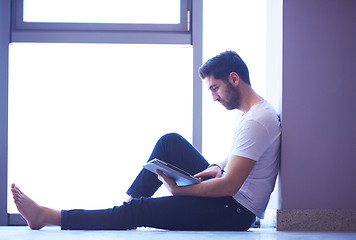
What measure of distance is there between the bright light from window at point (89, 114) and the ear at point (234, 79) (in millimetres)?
898

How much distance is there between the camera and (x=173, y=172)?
1.84m

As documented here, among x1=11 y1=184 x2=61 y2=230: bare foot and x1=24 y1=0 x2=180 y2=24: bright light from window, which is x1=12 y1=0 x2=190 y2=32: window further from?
x1=11 y1=184 x2=61 y2=230: bare foot

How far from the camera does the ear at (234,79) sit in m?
2.17

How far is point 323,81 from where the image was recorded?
2.14m

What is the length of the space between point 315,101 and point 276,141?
284 millimetres

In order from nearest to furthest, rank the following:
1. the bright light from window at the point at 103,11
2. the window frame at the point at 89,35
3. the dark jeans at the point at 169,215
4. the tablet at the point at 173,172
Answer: the tablet at the point at 173,172 → the dark jeans at the point at 169,215 → the window frame at the point at 89,35 → the bright light from window at the point at 103,11

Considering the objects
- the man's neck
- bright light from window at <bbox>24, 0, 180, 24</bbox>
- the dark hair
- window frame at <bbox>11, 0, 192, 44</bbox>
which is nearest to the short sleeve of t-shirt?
the man's neck

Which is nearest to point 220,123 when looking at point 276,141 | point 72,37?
point 276,141

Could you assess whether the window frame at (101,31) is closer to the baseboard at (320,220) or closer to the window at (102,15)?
the window at (102,15)

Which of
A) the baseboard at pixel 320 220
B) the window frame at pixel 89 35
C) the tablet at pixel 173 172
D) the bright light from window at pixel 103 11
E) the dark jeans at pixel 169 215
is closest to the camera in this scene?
the tablet at pixel 173 172

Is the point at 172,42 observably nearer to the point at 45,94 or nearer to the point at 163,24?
the point at 163,24

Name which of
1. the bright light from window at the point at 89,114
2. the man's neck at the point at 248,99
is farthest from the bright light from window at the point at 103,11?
the man's neck at the point at 248,99

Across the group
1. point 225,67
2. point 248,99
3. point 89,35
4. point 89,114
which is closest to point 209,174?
point 248,99

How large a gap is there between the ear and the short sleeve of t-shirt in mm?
258
